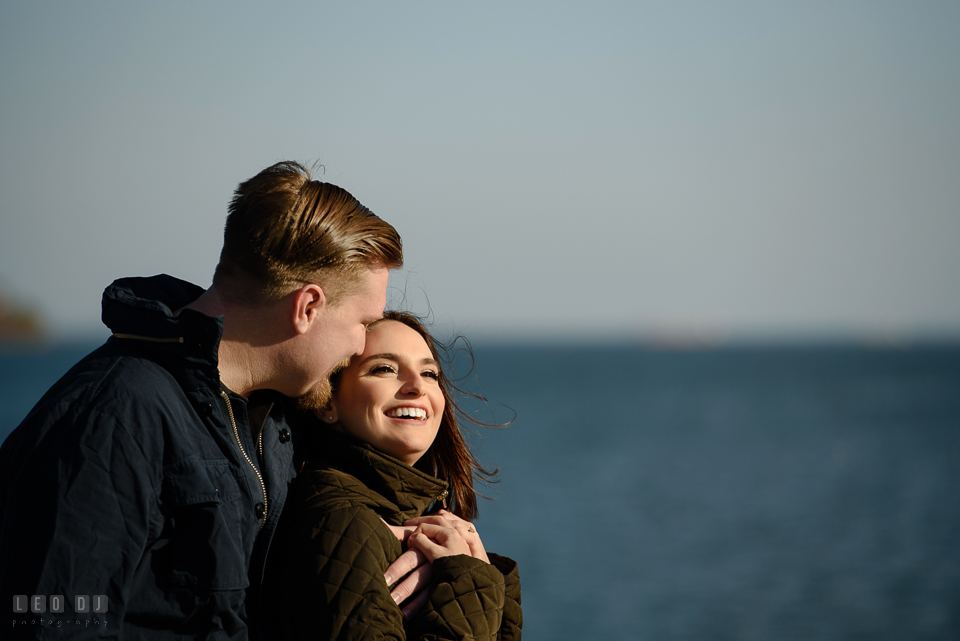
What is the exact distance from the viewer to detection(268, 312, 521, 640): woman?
2809 millimetres

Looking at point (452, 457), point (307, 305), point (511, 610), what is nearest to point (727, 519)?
point (452, 457)

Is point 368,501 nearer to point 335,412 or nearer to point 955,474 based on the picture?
point 335,412

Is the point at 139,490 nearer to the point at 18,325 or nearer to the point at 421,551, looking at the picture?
the point at 421,551

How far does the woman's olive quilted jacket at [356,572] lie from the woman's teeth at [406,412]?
7.4 inches

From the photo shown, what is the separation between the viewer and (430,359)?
3.70 metres

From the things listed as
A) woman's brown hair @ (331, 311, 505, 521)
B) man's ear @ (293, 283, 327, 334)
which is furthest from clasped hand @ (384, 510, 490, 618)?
man's ear @ (293, 283, 327, 334)

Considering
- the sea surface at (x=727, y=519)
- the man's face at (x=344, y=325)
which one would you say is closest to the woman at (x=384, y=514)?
the man's face at (x=344, y=325)

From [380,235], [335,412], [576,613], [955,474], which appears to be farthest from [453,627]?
[955,474]

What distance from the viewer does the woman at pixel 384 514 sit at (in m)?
2.81

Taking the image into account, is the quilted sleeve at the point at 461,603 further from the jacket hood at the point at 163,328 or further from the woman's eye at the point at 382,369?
the jacket hood at the point at 163,328

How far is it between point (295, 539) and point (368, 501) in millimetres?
397

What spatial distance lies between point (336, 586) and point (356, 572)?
0.08 meters

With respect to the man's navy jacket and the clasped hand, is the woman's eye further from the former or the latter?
the man's navy jacket

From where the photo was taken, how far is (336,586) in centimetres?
279
